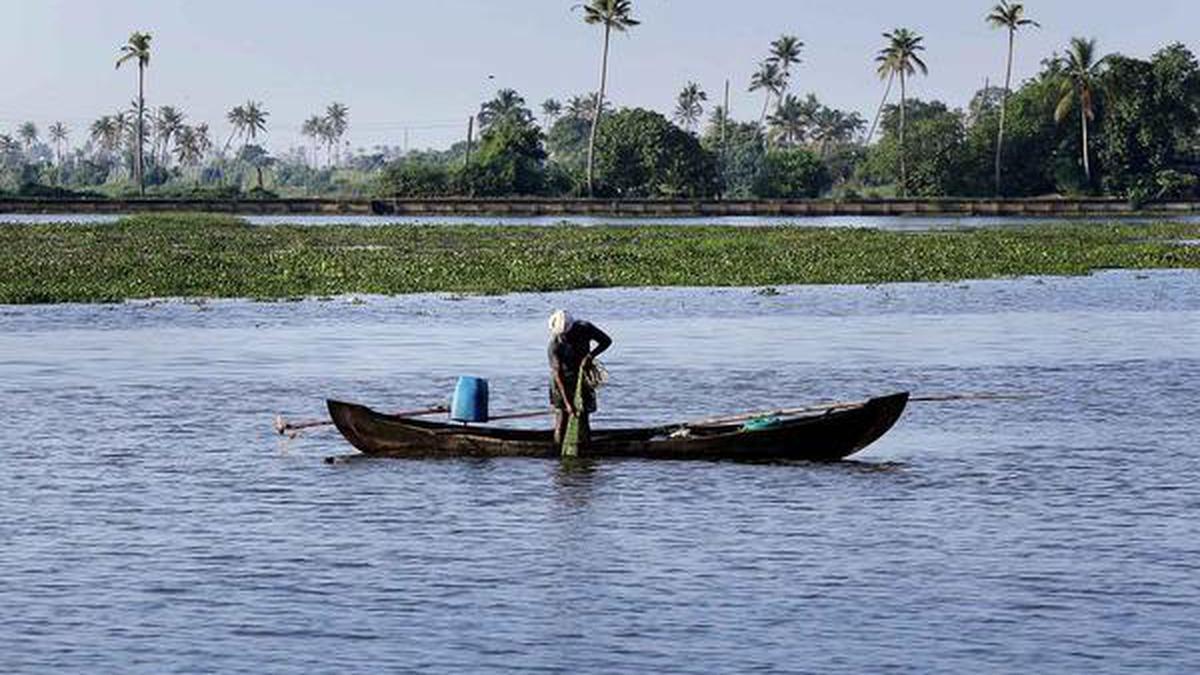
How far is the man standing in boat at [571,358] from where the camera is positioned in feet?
102

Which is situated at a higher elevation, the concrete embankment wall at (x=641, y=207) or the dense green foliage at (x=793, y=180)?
the dense green foliage at (x=793, y=180)

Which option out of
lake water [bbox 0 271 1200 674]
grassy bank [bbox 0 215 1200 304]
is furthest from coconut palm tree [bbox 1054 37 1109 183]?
lake water [bbox 0 271 1200 674]

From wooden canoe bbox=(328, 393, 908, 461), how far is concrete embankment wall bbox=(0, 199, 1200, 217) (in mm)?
134225

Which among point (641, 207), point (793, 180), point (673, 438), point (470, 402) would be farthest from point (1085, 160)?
point (673, 438)

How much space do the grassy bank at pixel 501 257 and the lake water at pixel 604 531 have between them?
78.7 feet

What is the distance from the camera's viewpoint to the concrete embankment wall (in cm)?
16925

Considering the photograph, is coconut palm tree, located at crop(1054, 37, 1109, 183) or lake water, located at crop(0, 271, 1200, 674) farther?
coconut palm tree, located at crop(1054, 37, 1109, 183)

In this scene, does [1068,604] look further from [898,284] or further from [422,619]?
[898,284]

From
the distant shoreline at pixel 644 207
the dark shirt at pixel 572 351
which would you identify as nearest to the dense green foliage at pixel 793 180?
the distant shoreline at pixel 644 207

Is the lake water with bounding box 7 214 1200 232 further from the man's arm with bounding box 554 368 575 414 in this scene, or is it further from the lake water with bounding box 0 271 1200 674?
the man's arm with bounding box 554 368 575 414

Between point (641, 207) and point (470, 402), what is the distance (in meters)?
137

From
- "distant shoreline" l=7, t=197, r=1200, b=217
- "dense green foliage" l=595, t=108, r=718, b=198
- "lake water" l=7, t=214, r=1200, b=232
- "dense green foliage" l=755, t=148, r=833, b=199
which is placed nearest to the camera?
"lake water" l=7, t=214, r=1200, b=232

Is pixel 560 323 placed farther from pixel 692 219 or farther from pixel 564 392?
pixel 692 219

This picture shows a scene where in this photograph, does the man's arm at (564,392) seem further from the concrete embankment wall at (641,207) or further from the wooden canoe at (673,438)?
the concrete embankment wall at (641,207)
